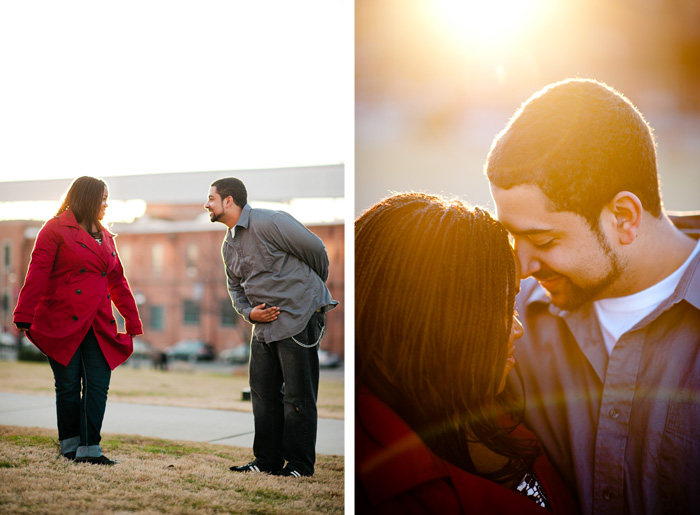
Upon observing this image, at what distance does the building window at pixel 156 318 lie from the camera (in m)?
29.5

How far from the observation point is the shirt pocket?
2.49m

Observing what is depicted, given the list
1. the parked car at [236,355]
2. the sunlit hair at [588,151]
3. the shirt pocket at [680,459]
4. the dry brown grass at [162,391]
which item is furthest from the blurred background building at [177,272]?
the shirt pocket at [680,459]

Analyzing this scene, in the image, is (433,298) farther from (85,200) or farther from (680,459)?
(85,200)

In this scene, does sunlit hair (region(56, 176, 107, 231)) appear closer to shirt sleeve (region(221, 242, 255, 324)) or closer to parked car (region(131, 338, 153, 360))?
shirt sleeve (region(221, 242, 255, 324))

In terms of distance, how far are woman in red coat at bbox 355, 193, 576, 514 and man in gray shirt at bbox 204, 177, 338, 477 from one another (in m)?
0.54

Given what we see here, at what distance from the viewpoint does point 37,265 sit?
3.37 metres

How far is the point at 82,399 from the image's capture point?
3.46 metres

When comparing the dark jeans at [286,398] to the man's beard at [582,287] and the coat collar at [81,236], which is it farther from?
the man's beard at [582,287]

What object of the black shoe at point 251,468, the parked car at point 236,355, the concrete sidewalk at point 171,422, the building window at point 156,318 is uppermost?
the black shoe at point 251,468

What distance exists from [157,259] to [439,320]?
27248 millimetres

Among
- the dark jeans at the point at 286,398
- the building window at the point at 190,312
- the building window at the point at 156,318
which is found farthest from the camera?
the building window at the point at 190,312

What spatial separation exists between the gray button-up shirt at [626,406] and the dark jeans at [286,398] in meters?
1.10

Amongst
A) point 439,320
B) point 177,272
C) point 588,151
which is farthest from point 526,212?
point 177,272

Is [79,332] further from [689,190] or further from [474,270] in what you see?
[689,190]
